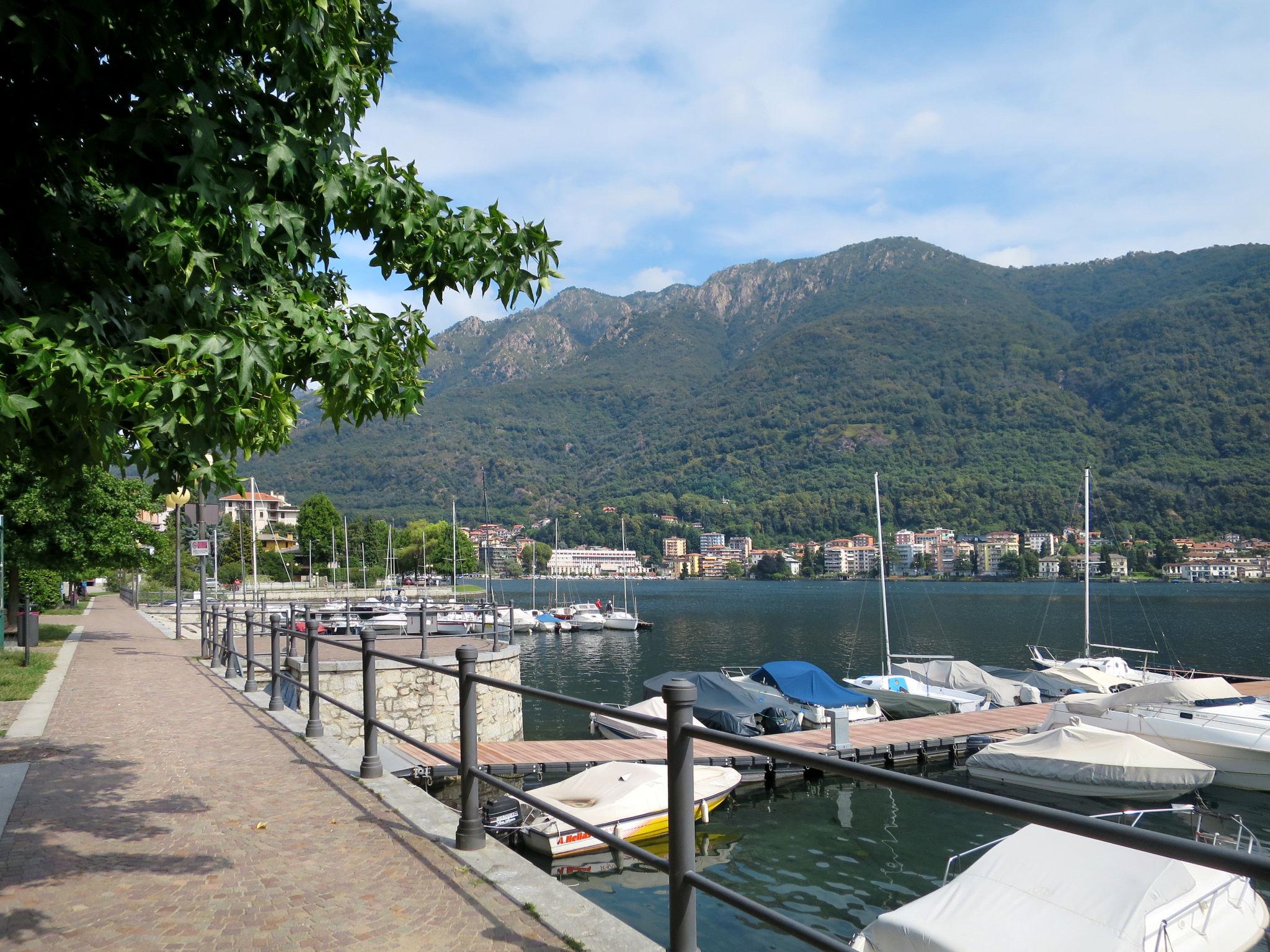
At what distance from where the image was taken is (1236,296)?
188625 mm

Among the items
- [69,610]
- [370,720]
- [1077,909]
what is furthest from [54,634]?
[1077,909]

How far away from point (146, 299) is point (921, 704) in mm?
28202

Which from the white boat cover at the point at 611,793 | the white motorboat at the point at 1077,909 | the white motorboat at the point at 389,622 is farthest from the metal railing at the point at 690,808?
the white motorboat at the point at 389,622

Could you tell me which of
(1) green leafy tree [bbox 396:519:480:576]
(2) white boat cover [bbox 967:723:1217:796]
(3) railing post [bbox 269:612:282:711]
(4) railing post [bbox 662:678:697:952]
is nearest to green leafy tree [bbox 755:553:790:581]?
(1) green leafy tree [bbox 396:519:480:576]

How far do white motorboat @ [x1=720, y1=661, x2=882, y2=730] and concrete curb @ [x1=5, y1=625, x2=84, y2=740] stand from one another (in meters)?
17.0

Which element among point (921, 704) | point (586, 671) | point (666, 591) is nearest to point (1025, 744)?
point (921, 704)

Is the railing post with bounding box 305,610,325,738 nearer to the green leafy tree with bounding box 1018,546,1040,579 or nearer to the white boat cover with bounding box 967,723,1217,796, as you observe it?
the white boat cover with bounding box 967,723,1217,796

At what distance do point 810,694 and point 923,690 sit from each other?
4.97 m

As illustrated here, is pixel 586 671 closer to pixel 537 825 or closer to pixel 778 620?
pixel 537 825

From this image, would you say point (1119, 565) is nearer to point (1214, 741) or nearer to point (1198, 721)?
point (1198, 721)

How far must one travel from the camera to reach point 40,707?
512 inches

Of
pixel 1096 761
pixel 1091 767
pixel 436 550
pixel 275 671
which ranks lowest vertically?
pixel 1091 767

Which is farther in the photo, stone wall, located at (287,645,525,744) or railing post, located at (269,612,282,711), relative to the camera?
stone wall, located at (287,645,525,744)

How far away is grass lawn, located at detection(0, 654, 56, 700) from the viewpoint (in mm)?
14344
